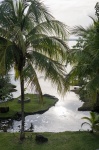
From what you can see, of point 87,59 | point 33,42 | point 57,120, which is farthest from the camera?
point 57,120

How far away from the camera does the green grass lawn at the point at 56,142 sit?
1298 cm

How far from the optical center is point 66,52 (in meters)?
12.5

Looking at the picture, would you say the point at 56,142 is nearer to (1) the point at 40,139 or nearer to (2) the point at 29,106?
(1) the point at 40,139

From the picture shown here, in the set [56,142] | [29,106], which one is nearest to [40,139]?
[56,142]

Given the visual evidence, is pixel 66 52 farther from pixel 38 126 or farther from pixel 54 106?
pixel 54 106

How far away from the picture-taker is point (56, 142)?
13.6 m

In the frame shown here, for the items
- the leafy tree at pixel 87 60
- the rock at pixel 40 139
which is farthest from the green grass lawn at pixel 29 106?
the leafy tree at pixel 87 60

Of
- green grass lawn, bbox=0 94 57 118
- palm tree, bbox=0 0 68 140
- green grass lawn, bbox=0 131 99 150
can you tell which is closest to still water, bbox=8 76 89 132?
green grass lawn, bbox=0 94 57 118

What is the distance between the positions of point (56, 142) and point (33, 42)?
215 inches

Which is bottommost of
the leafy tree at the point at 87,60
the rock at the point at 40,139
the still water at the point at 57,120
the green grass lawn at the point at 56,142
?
the still water at the point at 57,120

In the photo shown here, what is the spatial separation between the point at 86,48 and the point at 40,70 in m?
2.90

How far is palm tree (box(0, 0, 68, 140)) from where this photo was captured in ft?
38.2

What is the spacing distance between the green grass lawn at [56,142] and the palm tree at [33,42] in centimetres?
→ 312

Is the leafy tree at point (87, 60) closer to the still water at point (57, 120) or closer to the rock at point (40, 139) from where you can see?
the rock at point (40, 139)
